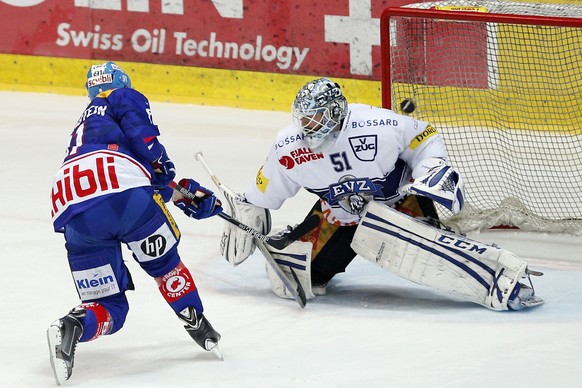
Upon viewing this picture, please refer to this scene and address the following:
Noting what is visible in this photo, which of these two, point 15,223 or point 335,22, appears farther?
point 335,22

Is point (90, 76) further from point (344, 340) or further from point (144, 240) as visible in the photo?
point (344, 340)

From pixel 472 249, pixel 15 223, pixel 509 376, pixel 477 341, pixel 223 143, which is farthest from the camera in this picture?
pixel 223 143

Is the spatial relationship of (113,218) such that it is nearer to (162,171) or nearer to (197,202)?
(162,171)

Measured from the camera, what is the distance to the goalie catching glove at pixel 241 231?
4789 mm

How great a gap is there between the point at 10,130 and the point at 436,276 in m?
3.66

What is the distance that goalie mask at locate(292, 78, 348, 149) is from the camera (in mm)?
4457

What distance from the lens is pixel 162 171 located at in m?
4.11

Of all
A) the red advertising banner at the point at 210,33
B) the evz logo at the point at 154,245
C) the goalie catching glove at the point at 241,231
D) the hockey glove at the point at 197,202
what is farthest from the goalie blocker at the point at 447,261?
the red advertising banner at the point at 210,33

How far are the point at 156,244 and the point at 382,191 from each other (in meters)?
1.07

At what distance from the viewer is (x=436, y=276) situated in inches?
179

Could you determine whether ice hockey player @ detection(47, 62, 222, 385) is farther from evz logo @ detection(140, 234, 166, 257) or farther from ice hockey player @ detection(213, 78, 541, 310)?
ice hockey player @ detection(213, 78, 541, 310)

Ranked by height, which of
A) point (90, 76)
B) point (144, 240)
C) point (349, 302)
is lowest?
point (349, 302)

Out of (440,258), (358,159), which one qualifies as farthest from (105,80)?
(440,258)

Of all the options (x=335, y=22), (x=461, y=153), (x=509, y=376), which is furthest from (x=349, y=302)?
(x=335, y=22)
